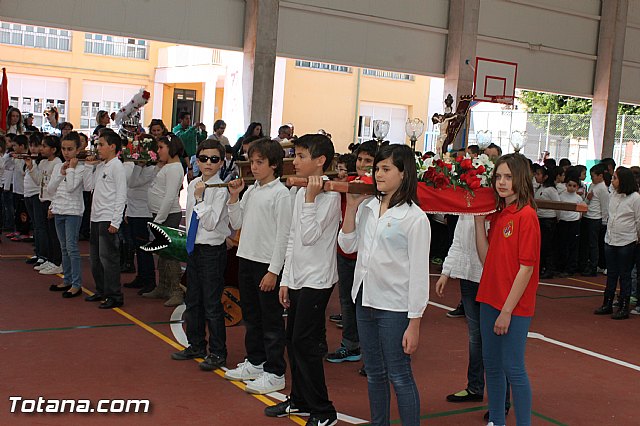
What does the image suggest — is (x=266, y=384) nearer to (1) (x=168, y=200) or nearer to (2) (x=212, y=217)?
(2) (x=212, y=217)

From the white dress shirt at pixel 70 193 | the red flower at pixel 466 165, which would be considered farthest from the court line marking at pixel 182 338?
the red flower at pixel 466 165

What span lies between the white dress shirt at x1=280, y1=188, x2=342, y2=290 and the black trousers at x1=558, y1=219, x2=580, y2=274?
8.56m

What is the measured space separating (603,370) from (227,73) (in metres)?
26.4

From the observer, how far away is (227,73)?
103 ft

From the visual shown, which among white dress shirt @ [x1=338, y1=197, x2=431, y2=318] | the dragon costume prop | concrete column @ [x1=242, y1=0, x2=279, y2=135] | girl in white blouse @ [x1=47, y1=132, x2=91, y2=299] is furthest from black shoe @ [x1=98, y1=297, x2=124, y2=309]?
concrete column @ [x1=242, y1=0, x2=279, y2=135]

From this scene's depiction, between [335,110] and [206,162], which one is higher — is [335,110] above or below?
above

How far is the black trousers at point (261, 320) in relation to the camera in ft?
17.7

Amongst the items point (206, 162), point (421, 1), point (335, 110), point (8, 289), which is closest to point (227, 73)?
point (335, 110)

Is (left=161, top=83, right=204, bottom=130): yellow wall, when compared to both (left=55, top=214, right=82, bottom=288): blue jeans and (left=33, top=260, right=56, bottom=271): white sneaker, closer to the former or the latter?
(left=33, top=260, right=56, bottom=271): white sneaker

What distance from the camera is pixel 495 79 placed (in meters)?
19.4

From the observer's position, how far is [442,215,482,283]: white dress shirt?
17.3 ft

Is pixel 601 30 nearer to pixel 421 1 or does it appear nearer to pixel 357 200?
pixel 421 1

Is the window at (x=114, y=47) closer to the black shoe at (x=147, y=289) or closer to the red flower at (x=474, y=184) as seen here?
the black shoe at (x=147, y=289)

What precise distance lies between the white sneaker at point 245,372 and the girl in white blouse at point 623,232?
5369 millimetres
